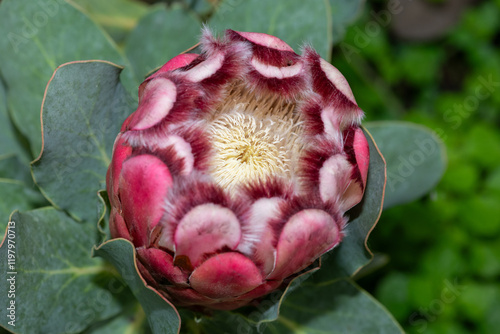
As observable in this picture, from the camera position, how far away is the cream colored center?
85 cm

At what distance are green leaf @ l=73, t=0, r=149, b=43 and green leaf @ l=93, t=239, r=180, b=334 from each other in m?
0.98

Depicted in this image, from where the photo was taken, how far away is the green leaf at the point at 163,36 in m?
1.27

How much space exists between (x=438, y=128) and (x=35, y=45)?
1432 mm

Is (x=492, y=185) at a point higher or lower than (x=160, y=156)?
lower

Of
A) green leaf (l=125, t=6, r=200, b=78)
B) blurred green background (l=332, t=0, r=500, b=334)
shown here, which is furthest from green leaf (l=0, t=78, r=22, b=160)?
blurred green background (l=332, t=0, r=500, b=334)

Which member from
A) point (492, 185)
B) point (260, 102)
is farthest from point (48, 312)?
point (492, 185)

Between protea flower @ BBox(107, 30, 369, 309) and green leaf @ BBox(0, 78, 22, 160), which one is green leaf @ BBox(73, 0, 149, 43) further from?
protea flower @ BBox(107, 30, 369, 309)

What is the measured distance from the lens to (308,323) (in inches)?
43.2

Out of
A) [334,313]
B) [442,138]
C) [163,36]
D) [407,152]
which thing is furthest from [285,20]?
[442,138]

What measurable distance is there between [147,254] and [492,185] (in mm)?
1494

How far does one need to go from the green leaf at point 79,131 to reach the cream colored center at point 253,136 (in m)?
0.21

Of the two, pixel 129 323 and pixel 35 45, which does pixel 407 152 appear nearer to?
pixel 129 323

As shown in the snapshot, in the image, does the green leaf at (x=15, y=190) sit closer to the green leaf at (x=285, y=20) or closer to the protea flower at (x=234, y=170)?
the protea flower at (x=234, y=170)

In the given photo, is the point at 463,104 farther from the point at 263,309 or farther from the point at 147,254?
the point at 147,254
